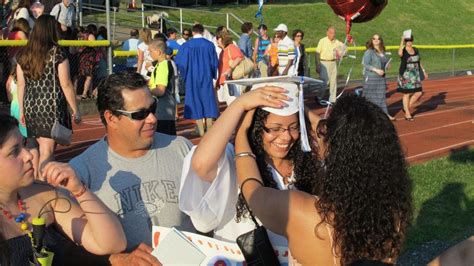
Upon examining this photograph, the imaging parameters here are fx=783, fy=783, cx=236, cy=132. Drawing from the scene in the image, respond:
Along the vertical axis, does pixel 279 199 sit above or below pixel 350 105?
below

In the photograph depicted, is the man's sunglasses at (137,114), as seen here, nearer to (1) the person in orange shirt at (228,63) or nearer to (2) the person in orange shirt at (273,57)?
(1) the person in orange shirt at (228,63)

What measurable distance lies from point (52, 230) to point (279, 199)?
104 cm

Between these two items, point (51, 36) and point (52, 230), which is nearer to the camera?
point (52, 230)

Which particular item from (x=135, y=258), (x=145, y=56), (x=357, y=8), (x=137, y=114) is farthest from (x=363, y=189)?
(x=145, y=56)

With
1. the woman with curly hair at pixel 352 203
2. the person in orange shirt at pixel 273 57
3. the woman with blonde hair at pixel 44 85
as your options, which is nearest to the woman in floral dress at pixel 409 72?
the person in orange shirt at pixel 273 57

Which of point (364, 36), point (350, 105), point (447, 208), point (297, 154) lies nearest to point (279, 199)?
point (350, 105)

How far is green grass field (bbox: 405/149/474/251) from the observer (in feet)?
22.9

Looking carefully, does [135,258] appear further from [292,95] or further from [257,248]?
[292,95]

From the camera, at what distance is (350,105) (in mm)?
2803

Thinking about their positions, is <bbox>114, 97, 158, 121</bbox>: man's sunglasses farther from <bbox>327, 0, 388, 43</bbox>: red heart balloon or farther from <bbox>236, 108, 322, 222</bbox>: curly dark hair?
<bbox>327, 0, 388, 43</bbox>: red heart balloon

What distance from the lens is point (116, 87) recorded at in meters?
3.79

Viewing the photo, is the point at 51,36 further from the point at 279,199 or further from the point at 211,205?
the point at 279,199

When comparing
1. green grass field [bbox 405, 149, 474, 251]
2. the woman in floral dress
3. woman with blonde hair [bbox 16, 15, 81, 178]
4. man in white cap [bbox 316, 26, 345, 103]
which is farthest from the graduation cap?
man in white cap [bbox 316, 26, 345, 103]

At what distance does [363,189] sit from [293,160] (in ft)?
2.43
